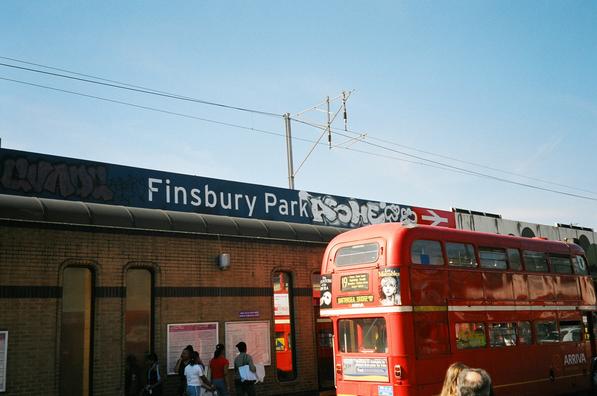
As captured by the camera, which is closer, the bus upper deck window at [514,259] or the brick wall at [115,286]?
the brick wall at [115,286]

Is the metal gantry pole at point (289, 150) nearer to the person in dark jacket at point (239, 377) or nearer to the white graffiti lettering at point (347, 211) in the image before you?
the white graffiti lettering at point (347, 211)

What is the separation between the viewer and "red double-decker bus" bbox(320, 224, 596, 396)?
12.2 metres

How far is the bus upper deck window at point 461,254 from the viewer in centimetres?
1339

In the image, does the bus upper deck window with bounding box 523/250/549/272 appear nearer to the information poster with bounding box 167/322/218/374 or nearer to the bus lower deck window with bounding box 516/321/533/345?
the bus lower deck window with bounding box 516/321/533/345

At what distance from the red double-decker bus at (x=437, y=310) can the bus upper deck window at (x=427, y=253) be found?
0.07 ft

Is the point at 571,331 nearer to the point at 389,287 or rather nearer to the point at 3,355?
the point at 389,287

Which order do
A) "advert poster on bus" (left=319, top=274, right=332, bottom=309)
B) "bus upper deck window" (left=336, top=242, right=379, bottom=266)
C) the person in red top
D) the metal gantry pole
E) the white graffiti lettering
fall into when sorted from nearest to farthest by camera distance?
1. "bus upper deck window" (left=336, top=242, right=379, bottom=266)
2. "advert poster on bus" (left=319, top=274, right=332, bottom=309)
3. the person in red top
4. the white graffiti lettering
5. the metal gantry pole

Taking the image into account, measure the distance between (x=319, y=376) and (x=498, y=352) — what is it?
591 centimetres

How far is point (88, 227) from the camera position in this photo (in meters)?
13.7

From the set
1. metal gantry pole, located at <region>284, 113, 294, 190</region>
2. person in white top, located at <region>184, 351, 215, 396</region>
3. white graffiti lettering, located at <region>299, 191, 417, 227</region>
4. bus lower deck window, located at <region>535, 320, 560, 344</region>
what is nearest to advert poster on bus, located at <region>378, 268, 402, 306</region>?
person in white top, located at <region>184, 351, 215, 396</region>

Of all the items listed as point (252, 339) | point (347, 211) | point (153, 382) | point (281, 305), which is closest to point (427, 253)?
point (252, 339)

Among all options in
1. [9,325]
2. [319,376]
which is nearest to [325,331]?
[319,376]

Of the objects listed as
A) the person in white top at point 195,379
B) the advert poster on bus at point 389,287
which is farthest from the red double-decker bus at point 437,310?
the person in white top at point 195,379

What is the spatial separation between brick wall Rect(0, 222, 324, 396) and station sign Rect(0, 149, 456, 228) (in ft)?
3.79
